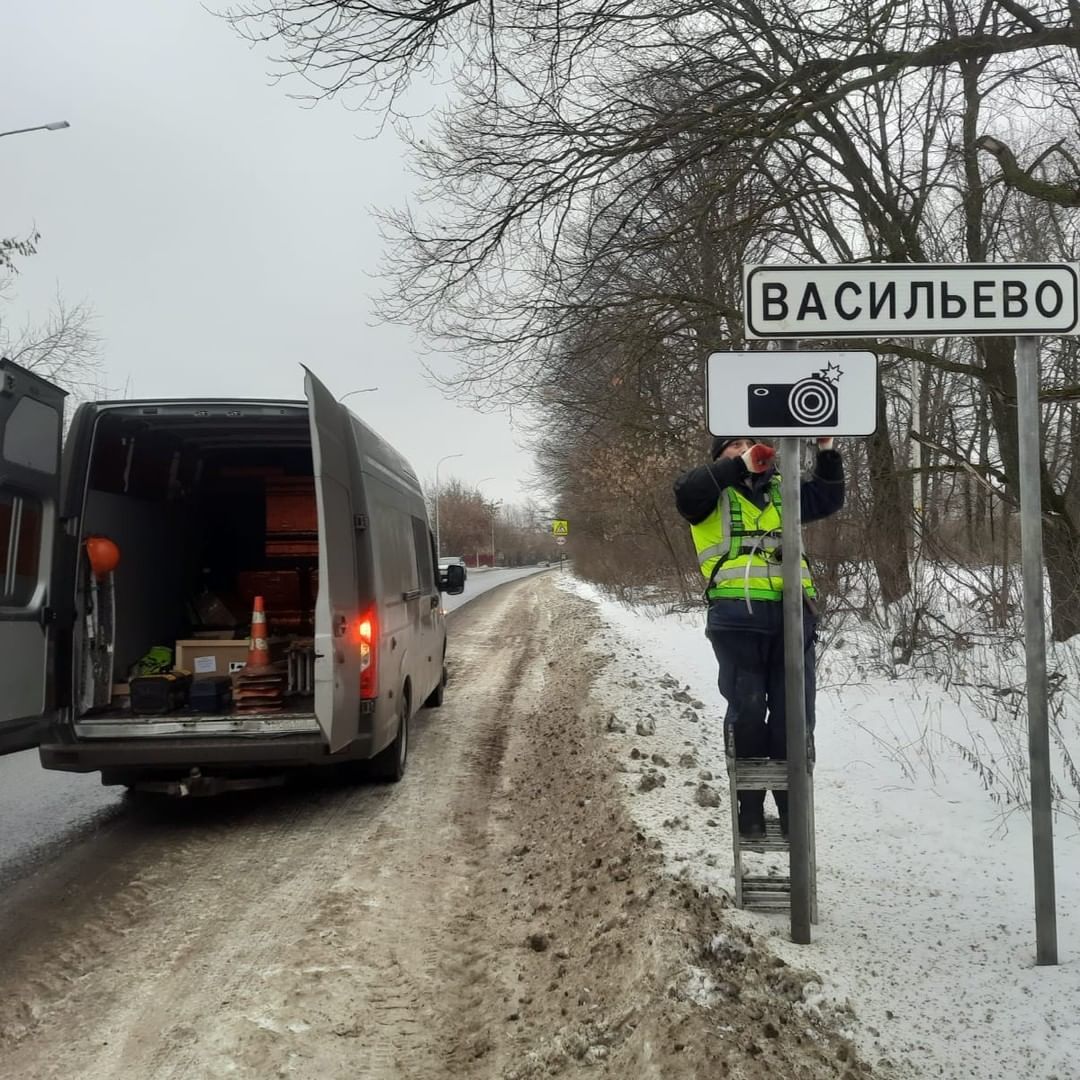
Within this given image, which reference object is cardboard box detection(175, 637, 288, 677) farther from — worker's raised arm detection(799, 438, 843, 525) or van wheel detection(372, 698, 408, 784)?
worker's raised arm detection(799, 438, 843, 525)

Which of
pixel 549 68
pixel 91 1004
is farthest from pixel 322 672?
pixel 549 68

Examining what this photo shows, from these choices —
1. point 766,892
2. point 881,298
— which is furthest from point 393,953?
point 881,298

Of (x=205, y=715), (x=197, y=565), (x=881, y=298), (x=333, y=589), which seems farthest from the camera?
(x=197, y=565)

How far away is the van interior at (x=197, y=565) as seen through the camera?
5.82 meters

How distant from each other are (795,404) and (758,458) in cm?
40

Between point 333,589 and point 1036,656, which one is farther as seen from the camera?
point 333,589

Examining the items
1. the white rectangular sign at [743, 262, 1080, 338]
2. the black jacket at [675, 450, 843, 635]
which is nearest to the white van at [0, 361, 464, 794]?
the black jacket at [675, 450, 843, 635]

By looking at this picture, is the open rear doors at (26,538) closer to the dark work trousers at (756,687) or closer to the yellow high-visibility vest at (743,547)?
the yellow high-visibility vest at (743,547)

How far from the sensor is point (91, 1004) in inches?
134

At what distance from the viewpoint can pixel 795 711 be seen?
328cm

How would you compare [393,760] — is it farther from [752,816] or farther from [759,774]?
[759,774]

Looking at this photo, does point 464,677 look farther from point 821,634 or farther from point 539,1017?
point 539,1017

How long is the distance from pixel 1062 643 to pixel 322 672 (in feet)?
19.9

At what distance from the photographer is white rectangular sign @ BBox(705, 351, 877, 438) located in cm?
326
